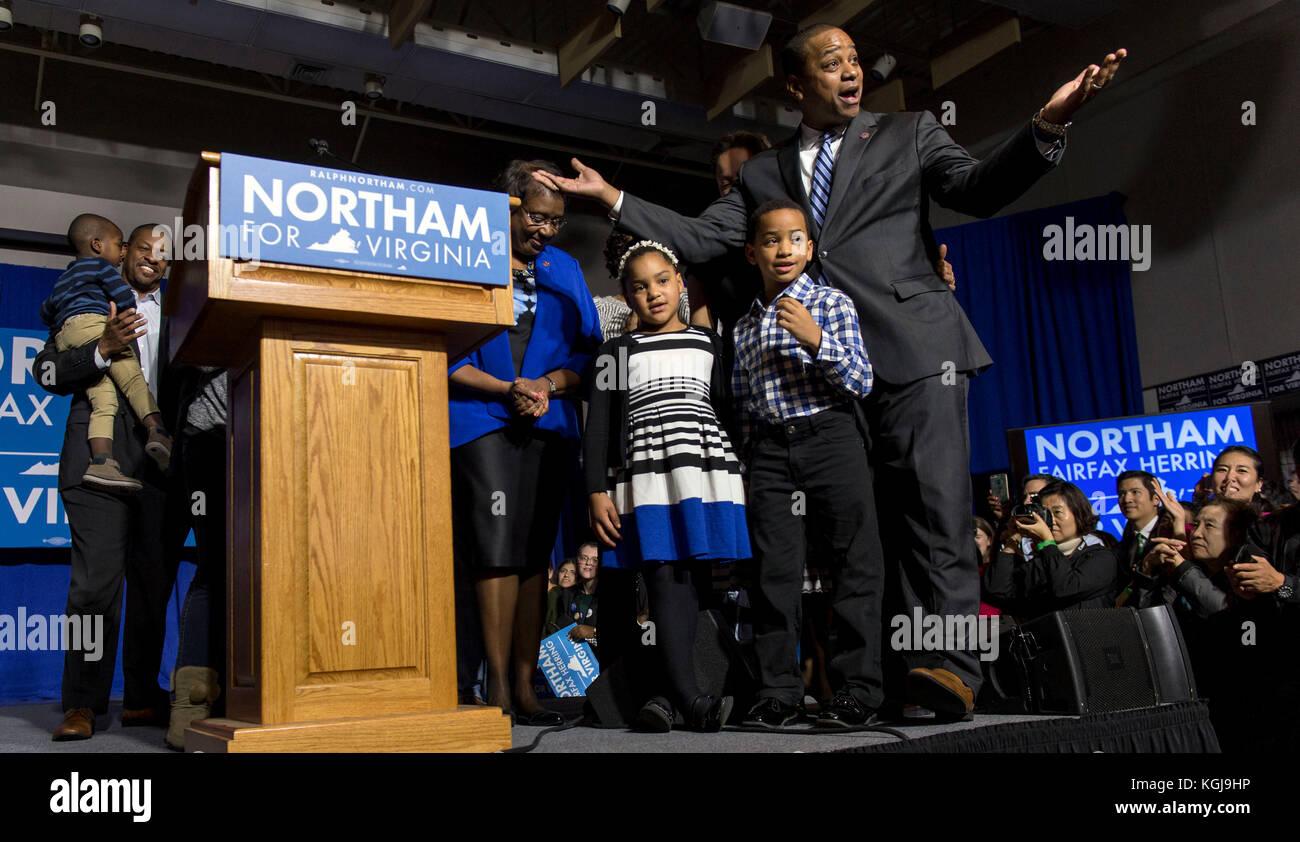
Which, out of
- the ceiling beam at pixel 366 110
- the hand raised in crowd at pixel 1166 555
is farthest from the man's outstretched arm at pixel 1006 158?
the ceiling beam at pixel 366 110

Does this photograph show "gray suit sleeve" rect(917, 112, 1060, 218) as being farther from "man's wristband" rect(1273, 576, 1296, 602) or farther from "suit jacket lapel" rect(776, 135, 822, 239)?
"man's wristband" rect(1273, 576, 1296, 602)

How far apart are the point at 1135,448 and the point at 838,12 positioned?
3520mm

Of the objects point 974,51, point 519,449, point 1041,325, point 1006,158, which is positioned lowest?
point 519,449

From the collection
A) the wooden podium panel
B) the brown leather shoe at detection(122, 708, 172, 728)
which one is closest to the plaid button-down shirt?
the wooden podium panel

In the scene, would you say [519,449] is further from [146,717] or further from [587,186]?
[146,717]

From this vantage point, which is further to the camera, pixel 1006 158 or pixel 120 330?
pixel 120 330

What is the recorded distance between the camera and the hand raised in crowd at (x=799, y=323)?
83.0 inches

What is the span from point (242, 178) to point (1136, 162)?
738cm

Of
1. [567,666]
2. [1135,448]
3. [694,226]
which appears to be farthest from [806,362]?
[1135,448]

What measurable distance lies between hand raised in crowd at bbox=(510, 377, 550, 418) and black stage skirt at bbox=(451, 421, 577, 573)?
0.28 ft

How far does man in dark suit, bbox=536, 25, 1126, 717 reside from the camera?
208cm

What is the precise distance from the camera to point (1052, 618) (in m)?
2.14

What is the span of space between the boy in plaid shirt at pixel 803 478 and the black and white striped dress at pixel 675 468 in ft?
0.22

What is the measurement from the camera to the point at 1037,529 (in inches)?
126
